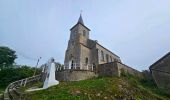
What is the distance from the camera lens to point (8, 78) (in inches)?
1230

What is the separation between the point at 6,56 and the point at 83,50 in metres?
20.7

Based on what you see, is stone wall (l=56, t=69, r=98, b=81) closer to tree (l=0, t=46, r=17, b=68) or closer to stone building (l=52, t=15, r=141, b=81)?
stone building (l=52, t=15, r=141, b=81)

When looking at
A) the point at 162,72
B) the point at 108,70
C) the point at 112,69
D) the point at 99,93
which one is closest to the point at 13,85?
the point at 99,93

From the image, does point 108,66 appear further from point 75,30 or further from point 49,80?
point 75,30

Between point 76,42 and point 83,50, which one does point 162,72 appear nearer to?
point 83,50

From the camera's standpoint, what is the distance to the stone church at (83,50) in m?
30.5

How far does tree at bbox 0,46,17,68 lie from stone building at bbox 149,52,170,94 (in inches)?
1286

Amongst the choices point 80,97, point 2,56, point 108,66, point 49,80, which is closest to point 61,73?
point 49,80

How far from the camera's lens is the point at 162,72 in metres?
21.5

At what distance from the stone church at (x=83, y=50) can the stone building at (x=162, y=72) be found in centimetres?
1089

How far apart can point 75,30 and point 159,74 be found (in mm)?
19415

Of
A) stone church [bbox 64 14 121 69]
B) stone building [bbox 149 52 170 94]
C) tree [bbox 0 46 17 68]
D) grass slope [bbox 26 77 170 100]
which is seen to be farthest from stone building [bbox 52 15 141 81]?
tree [bbox 0 46 17 68]

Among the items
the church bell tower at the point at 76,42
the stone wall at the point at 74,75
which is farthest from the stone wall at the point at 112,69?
the church bell tower at the point at 76,42

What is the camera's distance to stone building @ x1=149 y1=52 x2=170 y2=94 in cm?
2050
